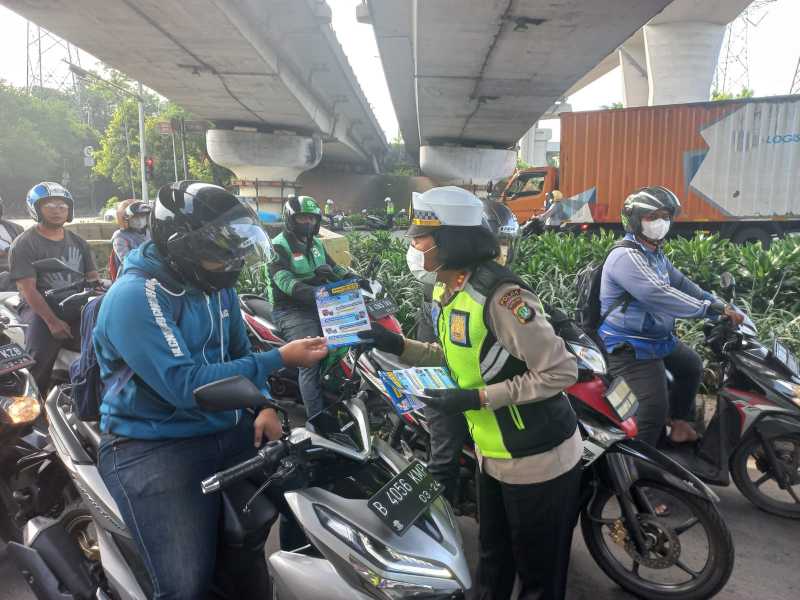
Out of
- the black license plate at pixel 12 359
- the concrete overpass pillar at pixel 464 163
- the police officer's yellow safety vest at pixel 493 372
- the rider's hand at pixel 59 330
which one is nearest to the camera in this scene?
the police officer's yellow safety vest at pixel 493 372

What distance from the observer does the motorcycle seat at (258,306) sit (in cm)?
498

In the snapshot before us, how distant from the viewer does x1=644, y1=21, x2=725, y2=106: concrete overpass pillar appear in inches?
775

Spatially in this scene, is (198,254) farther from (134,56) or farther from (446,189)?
(134,56)

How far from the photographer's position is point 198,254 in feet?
6.18

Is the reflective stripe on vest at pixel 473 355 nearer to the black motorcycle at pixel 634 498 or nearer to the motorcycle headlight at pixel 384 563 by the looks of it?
the motorcycle headlight at pixel 384 563

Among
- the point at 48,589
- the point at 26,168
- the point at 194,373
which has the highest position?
the point at 26,168

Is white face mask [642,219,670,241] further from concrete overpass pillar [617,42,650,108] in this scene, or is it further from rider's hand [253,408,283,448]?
Answer: concrete overpass pillar [617,42,650,108]

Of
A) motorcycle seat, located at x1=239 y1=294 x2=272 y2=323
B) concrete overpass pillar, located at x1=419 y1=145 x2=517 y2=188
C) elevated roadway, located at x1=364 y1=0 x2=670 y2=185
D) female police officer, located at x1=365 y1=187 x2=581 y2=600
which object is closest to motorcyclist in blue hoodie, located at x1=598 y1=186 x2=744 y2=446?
female police officer, located at x1=365 y1=187 x2=581 y2=600

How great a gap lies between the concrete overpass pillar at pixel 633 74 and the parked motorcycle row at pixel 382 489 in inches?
1164

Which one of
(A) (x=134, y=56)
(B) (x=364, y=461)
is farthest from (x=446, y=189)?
(A) (x=134, y=56)

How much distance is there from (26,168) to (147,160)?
112 ft

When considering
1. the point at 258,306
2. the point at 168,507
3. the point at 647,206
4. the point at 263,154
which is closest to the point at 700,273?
the point at 647,206

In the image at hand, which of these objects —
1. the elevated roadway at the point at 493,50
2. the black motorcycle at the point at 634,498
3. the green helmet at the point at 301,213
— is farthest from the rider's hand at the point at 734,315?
the elevated roadway at the point at 493,50

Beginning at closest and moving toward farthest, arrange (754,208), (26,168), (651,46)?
(754,208) < (651,46) < (26,168)
